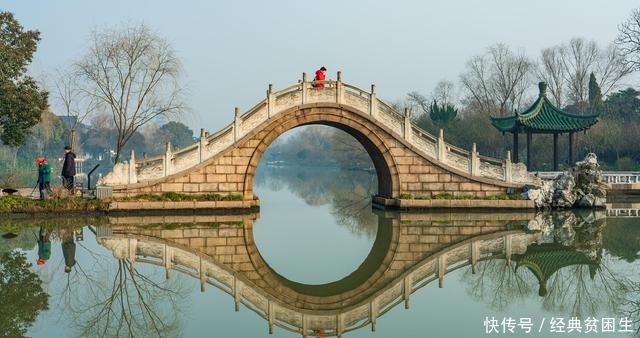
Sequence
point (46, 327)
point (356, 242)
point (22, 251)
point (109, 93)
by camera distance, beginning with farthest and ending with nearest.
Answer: point (109, 93) → point (356, 242) → point (22, 251) → point (46, 327)

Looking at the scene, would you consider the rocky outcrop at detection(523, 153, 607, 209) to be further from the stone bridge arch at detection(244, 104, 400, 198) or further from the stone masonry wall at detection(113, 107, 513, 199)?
the stone bridge arch at detection(244, 104, 400, 198)

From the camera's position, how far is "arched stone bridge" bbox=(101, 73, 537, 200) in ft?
63.4

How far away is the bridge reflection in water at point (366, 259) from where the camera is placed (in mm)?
8703

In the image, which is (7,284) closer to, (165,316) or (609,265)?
(165,316)

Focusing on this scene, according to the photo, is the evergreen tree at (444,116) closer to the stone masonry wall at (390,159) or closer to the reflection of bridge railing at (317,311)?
the stone masonry wall at (390,159)

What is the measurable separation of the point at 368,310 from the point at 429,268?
9.80 feet

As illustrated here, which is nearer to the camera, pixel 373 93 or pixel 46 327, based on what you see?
pixel 46 327

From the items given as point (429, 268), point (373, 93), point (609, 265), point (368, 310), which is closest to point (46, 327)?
point (368, 310)

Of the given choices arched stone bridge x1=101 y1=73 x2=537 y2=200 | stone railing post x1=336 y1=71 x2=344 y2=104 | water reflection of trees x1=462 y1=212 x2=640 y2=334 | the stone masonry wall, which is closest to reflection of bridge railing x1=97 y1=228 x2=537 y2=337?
water reflection of trees x1=462 y1=212 x2=640 y2=334

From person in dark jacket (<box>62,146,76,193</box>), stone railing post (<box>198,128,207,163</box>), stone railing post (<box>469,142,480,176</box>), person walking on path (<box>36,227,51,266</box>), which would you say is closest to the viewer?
person walking on path (<box>36,227,51,266</box>)

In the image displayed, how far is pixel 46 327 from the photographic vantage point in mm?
7281

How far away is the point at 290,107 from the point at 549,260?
10806mm

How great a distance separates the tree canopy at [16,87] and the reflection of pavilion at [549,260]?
1695 centimetres

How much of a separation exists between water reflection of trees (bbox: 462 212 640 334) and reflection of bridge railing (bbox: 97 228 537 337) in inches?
19.2
